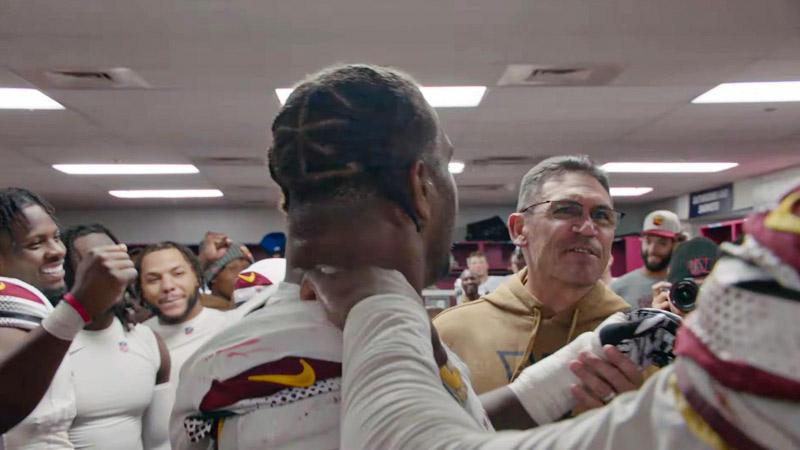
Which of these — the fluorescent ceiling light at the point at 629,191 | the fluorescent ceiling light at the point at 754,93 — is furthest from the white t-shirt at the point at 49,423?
the fluorescent ceiling light at the point at 629,191

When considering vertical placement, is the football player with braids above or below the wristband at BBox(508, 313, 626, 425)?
below

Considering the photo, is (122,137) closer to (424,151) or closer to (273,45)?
(273,45)

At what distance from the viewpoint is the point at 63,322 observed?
5.10 ft

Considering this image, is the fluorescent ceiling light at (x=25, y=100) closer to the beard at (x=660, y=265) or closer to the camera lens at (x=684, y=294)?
the beard at (x=660, y=265)

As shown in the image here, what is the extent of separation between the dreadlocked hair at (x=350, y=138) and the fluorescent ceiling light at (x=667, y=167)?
886cm

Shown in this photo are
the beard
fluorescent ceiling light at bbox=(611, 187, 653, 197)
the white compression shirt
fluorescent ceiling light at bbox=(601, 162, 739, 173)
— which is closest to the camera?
the white compression shirt

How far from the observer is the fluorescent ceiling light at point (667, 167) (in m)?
9.41

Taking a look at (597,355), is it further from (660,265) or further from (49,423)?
(660,265)

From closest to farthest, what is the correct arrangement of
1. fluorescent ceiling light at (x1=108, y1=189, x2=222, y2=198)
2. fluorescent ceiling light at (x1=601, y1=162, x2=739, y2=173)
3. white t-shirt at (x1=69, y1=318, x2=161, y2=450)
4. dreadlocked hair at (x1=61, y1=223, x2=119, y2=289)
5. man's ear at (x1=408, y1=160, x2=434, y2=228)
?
man's ear at (x1=408, y1=160, x2=434, y2=228) → white t-shirt at (x1=69, y1=318, x2=161, y2=450) → dreadlocked hair at (x1=61, y1=223, x2=119, y2=289) → fluorescent ceiling light at (x1=601, y1=162, x2=739, y2=173) → fluorescent ceiling light at (x1=108, y1=189, x2=222, y2=198)

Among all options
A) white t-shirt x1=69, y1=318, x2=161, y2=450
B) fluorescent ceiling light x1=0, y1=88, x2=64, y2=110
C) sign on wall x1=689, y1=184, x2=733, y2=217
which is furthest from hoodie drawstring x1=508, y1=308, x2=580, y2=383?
sign on wall x1=689, y1=184, x2=733, y2=217

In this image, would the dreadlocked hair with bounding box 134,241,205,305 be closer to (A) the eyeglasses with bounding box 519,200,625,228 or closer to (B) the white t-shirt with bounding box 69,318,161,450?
(B) the white t-shirt with bounding box 69,318,161,450

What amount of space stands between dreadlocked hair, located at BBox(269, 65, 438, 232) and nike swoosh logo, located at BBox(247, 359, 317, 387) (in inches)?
8.8

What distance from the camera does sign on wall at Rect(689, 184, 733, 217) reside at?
10914 mm

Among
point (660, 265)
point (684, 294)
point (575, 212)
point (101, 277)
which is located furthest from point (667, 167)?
point (101, 277)
